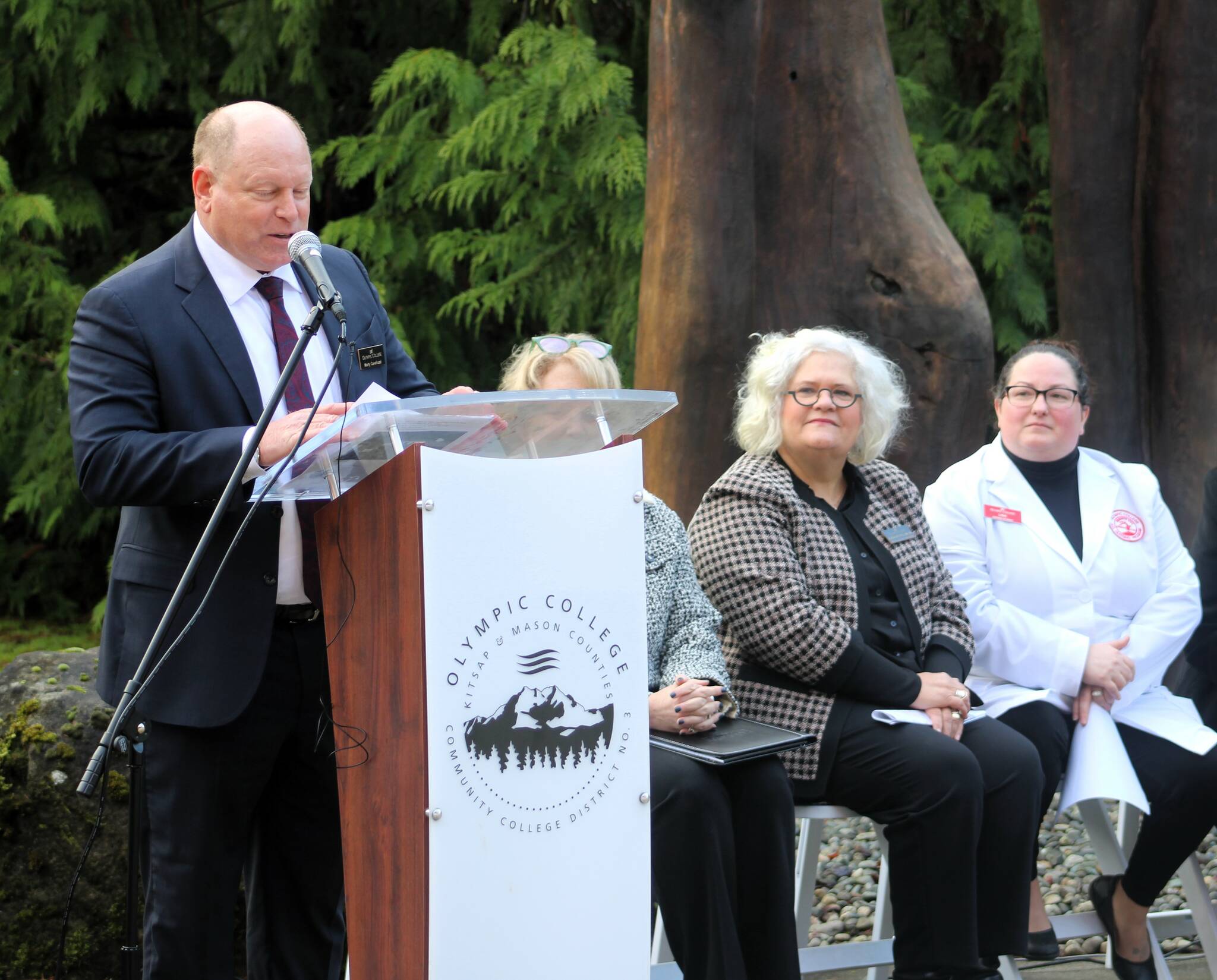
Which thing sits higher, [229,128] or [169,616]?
[229,128]

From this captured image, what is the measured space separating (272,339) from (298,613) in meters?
0.49

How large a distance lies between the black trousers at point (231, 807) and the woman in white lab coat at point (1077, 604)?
187cm

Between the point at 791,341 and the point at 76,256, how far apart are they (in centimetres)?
455

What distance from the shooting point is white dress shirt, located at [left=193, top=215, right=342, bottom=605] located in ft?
7.75

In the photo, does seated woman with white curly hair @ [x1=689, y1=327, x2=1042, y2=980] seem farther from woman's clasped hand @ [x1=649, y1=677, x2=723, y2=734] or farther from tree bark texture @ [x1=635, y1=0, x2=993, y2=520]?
tree bark texture @ [x1=635, y1=0, x2=993, y2=520]

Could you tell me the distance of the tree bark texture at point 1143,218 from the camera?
5.08 m

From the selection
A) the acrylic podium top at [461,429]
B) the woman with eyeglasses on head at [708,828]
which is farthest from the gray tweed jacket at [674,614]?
the acrylic podium top at [461,429]

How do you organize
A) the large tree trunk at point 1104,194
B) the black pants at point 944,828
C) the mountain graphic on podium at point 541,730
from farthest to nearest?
the large tree trunk at point 1104,194, the black pants at point 944,828, the mountain graphic on podium at point 541,730

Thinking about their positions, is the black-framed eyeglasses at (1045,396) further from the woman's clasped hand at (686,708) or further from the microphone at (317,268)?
the microphone at (317,268)

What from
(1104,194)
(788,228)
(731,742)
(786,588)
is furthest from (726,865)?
(1104,194)

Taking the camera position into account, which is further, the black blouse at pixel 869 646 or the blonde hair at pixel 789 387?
the blonde hair at pixel 789 387

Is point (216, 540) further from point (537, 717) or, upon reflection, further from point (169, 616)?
point (537, 717)

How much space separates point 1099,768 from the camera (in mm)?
3381

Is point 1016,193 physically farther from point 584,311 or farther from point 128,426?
point 128,426
